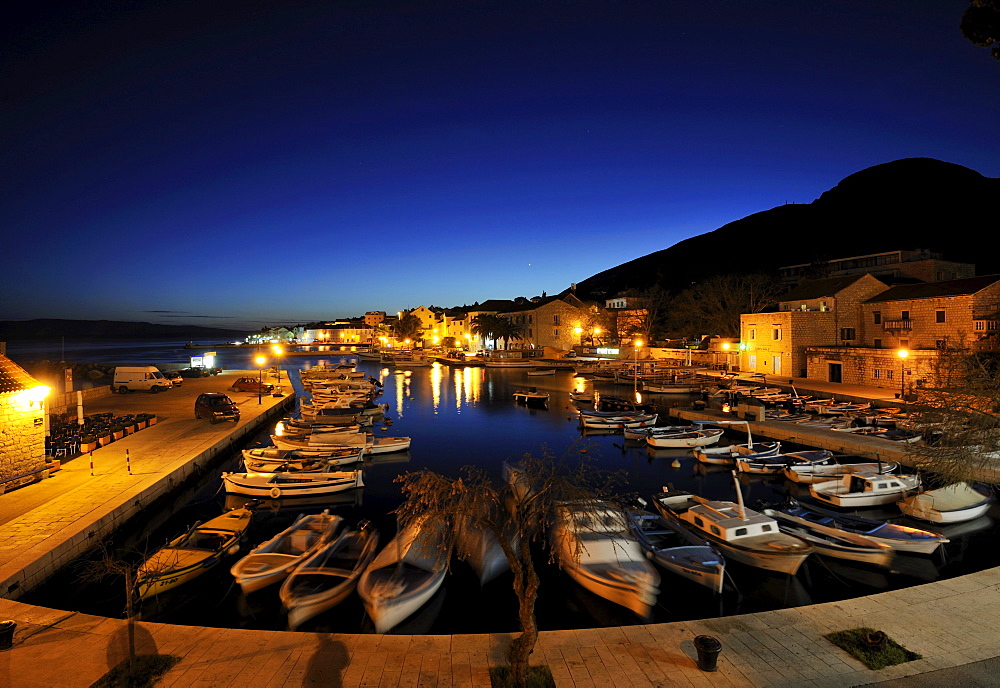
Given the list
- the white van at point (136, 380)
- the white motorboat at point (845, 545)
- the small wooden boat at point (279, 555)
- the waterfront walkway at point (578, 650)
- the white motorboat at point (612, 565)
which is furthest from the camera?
the white van at point (136, 380)

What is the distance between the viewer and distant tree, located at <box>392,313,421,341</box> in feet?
409

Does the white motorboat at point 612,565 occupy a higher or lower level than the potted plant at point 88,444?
lower

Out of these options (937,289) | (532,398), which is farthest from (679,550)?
(937,289)

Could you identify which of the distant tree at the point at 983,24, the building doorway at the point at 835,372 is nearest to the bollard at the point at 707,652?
the distant tree at the point at 983,24

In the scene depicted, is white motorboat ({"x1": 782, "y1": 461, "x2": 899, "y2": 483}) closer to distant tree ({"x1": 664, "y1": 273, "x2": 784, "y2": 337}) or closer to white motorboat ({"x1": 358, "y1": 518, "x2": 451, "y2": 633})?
white motorboat ({"x1": 358, "y1": 518, "x2": 451, "y2": 633})

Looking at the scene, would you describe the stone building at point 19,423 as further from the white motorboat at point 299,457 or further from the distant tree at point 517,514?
the distant tree at point 517,514

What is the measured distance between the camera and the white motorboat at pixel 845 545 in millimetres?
12859

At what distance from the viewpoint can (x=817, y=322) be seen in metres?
43.3

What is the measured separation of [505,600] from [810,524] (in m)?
9.37

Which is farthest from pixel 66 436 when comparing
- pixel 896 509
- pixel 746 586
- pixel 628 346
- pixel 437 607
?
pixel 628 346

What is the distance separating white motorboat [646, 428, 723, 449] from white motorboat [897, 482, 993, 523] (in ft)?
34.6

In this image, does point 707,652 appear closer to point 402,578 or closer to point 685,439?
point 402,578

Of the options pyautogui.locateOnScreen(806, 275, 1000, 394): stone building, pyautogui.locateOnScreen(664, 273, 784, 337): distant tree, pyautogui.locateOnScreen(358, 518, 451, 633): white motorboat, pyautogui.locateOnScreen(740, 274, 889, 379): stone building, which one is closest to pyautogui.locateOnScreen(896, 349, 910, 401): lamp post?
pyautogui.locateOnScreen(806, 275, 1000, 394): stone building

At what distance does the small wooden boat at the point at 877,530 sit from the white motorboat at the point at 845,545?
6.0 inches
